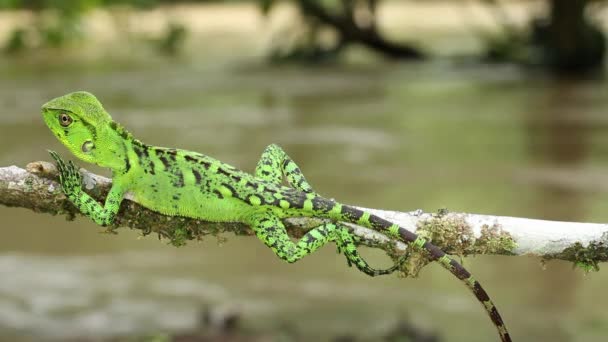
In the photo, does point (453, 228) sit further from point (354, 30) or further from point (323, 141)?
point (354, 30)

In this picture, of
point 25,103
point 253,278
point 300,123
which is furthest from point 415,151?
point 25,103

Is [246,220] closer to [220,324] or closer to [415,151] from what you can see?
[220,324]

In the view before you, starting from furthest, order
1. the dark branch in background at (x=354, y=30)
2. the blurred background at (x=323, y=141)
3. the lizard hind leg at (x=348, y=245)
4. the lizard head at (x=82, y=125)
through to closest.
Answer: the dark branch in background at (x=354, y=30) → the blurred background at (x=323, y=141) → the lizard hind leg at (x=348, y=245) → the lizard head at (x=82, y=125)

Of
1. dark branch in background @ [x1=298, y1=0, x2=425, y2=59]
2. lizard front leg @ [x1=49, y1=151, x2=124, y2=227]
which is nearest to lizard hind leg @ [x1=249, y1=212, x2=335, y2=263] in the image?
lizard front leg @ [x1=49, y1=151, x2=124, y2=227]

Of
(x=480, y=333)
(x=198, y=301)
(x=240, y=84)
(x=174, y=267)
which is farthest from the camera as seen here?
(x=240, y=84)

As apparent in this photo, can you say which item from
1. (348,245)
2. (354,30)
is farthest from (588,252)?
(354,30)

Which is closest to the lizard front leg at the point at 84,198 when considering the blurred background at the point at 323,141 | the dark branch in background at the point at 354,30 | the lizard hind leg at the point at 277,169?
the blurred background at the point at 323,141

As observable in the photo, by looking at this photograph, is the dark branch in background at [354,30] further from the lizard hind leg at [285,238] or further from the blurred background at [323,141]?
the lizard hind leg at [285,238]
